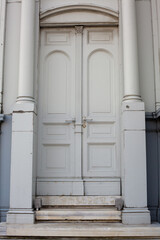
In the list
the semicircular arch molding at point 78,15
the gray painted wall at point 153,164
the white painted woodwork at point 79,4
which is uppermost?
the white painted woodwork at point 79,4

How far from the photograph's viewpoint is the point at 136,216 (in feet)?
17.2

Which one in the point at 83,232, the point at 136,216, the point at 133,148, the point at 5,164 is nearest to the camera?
the point at 83,232

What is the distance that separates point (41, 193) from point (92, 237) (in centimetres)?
131

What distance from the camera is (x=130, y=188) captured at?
210 inches

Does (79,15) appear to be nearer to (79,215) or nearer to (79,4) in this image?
(79,4)

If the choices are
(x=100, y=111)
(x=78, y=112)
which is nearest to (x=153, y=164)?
(x=100, y=111)

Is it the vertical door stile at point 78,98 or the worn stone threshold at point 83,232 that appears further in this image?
the vertical door stile at point 78,98

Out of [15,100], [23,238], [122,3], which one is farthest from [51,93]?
[23,238]

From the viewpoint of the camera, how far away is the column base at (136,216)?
5.22 metres

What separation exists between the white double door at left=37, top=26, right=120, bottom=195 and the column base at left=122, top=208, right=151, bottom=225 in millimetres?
592

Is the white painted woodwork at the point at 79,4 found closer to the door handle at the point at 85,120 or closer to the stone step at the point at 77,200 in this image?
the door handle at the point at 85,120

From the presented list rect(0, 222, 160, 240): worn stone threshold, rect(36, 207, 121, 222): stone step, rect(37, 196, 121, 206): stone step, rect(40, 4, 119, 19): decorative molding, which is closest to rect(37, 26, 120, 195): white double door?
rect(37, 196, 121, 206): stone step

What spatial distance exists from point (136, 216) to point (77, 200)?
1.03m

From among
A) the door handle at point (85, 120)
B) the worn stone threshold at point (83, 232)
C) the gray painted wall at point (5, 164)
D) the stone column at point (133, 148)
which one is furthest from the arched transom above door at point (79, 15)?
the worn stone threshold at point (83, 232)
